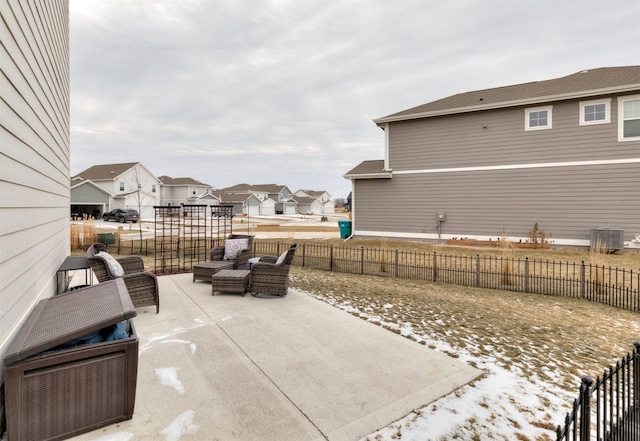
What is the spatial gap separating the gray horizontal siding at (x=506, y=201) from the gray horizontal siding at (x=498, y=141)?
21.7 inches

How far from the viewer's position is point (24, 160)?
9.07ft

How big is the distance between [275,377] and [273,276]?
286 centimetres

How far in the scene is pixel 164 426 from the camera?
90.5 inches

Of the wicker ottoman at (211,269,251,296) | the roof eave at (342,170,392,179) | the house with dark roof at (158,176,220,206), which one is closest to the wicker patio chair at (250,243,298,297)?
the wicker ottoman at (211,269,251,296)

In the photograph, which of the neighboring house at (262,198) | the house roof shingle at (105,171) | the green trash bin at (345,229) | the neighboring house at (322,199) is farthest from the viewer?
the neighboring house at (322,199)

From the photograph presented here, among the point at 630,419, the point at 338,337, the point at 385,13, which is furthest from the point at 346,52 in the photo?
the point at 630,419

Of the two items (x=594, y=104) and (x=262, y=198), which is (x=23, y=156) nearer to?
(x=594, y=104)

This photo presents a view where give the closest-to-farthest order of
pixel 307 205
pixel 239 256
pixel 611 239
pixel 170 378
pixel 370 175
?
pixel 170 378 → pixel 239 256 → pixel 611 239 → pixel 370 175 → pixel 307 205

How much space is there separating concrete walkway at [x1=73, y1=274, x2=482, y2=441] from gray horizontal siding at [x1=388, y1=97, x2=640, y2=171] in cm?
1185

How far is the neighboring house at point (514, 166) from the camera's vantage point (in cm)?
1136

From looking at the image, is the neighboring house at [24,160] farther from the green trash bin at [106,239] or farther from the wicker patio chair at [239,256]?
the green trash bin at [106,239]

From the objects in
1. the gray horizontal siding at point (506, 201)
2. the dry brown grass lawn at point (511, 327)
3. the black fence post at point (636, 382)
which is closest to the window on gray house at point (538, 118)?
the gray horizontal siding at point (506, 201)

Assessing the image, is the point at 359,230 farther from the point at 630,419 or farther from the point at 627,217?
the point at 630,419

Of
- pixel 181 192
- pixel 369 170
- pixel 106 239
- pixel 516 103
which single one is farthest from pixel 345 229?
pixel 181 192
